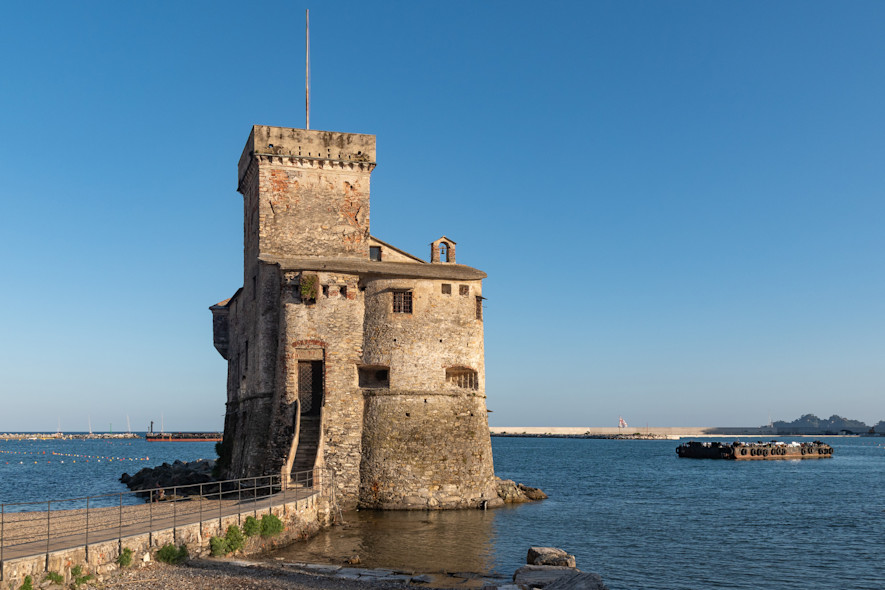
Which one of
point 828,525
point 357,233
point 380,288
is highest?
point 357,233

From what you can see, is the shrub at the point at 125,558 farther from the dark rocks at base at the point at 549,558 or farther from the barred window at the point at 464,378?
the barred window at the point at 464,378

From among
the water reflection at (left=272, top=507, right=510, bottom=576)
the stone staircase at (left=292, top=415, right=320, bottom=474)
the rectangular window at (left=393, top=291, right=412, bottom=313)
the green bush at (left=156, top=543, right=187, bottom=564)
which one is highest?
the rectangular window at (left=393, top=291, right=412, bottom=313)

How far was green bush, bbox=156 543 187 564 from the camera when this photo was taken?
1723 cm

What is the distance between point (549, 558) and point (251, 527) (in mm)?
8255

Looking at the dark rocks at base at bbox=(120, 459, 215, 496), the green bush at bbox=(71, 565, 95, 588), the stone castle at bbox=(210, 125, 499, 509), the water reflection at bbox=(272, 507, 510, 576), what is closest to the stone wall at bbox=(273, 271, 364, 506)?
the stone castle at bbox=(210, 125, 499, 509)

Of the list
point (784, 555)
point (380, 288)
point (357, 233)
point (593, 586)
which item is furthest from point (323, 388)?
point (784, 555)

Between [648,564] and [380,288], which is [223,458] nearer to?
[380,288]

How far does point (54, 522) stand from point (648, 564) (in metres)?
17.3

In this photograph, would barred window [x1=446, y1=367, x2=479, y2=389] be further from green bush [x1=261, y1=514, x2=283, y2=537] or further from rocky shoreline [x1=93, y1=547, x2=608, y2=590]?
rocky shoreline [x1=93, y1=547, x2=608, y2=590]

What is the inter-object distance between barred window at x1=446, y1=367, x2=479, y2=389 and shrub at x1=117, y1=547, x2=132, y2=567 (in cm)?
1771

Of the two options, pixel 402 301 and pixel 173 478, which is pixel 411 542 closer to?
pixel 402 301

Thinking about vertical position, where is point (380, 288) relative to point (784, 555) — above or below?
above

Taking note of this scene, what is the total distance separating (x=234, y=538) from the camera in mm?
19688

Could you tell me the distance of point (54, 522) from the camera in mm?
20516
